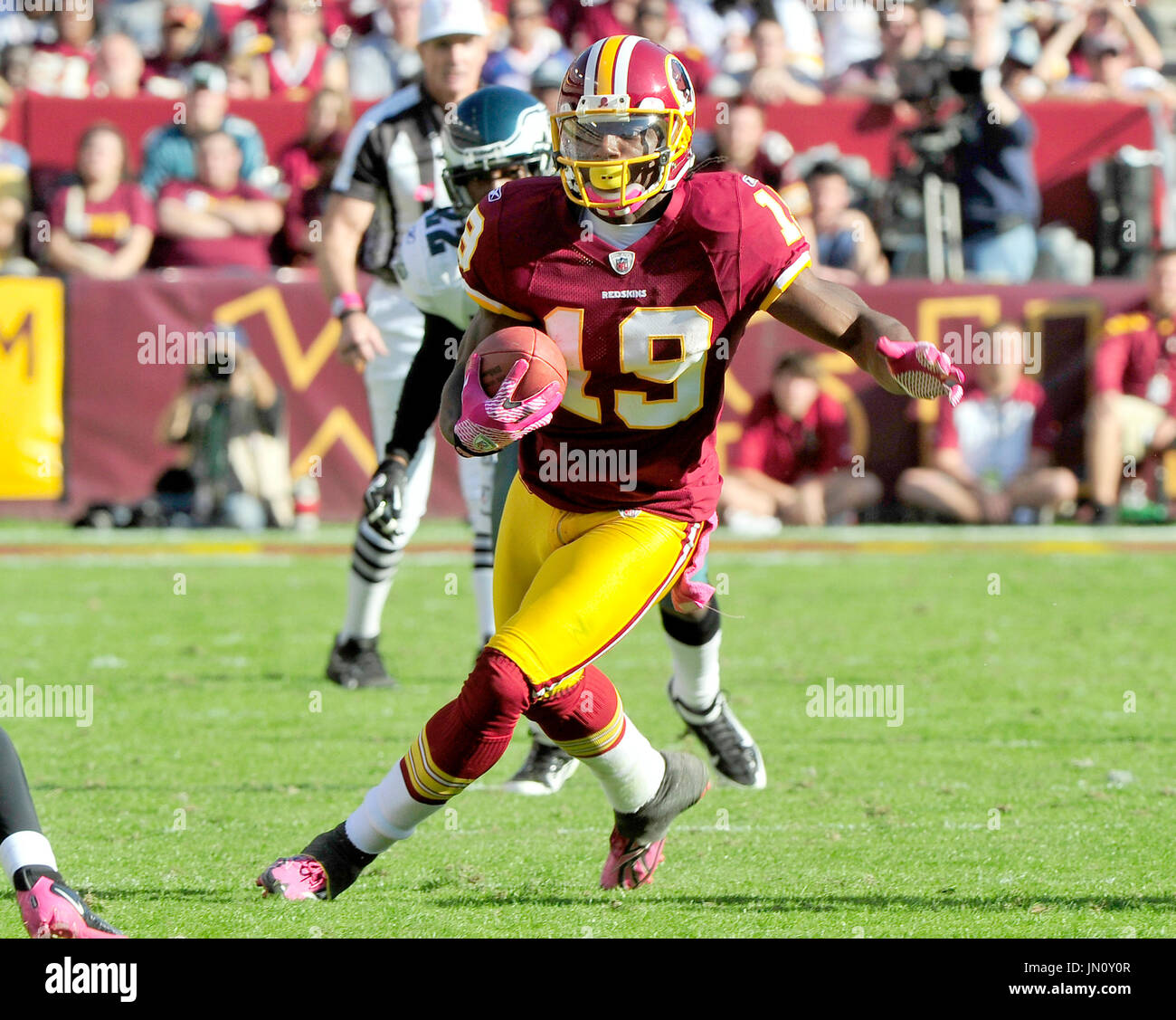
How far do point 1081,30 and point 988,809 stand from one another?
1019 cm

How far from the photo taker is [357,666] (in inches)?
258

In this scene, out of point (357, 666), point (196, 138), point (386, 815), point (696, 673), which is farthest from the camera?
point (196, 138)

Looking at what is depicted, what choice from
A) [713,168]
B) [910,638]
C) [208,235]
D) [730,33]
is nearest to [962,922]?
[713,168]

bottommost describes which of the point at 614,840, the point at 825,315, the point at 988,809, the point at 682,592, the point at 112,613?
the point at 112,613

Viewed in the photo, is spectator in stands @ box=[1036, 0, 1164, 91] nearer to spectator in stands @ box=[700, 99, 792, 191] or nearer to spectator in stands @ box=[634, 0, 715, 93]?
spectator in stands @ box=[634, 0, 715, 93]

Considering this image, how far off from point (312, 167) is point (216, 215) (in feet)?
2.36

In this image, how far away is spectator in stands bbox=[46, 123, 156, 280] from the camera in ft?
36.7

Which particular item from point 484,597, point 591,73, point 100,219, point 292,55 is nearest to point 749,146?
point 292,55

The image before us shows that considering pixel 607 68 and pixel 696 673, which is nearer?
pixel 607 68

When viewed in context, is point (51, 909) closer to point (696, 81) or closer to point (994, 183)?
point (994, 183)

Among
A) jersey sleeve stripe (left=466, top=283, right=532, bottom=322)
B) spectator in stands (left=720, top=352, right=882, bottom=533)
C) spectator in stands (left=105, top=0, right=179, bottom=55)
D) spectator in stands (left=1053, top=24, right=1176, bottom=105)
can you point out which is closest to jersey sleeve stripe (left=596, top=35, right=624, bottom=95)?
jersey sleeve stripe (left=466, top=283, right=532, bottom=322)

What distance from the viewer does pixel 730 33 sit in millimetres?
13398

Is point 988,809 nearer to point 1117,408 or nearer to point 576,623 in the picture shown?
point 576,623

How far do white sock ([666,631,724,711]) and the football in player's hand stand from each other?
1376 millimetres
